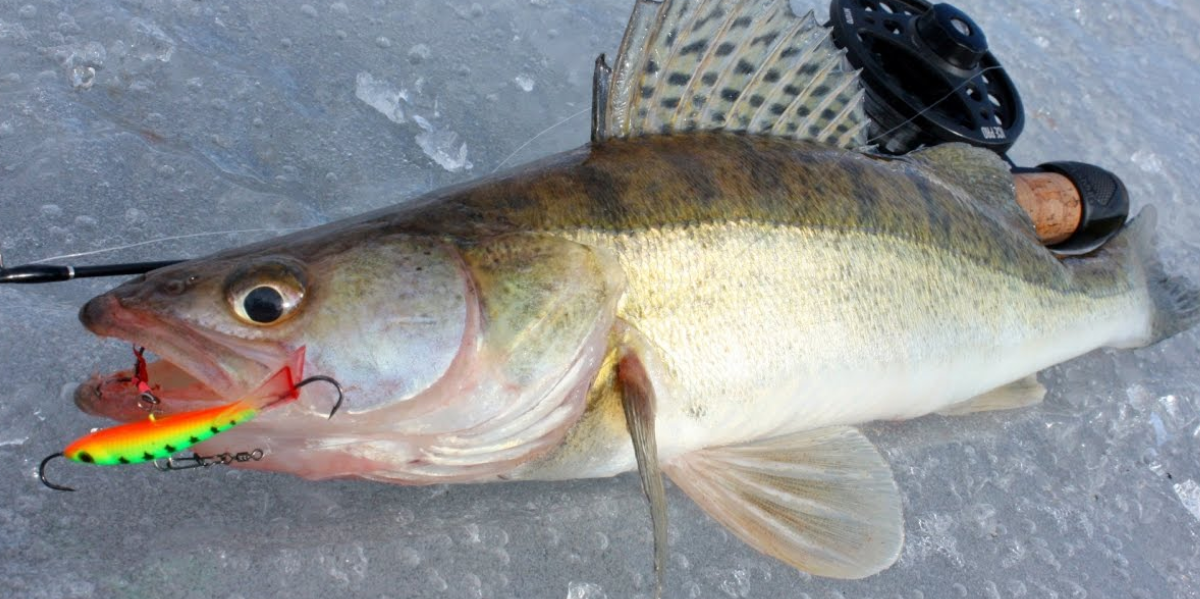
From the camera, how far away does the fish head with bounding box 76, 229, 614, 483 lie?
1323 millimetres

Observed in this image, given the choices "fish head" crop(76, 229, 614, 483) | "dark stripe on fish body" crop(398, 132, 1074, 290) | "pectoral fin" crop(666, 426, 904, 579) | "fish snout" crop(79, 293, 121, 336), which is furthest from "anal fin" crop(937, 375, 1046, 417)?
"fish snout" crop(79, 293, 121, 336)

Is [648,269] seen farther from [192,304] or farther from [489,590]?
[192,304]

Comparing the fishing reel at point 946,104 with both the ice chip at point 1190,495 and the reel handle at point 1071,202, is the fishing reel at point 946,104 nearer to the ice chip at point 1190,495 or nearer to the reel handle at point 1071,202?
the reel handle at point 1071,202

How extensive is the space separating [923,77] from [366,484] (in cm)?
221

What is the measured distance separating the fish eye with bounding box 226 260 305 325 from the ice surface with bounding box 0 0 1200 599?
1.61 feet

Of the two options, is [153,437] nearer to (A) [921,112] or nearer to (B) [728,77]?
(B) [728,77]

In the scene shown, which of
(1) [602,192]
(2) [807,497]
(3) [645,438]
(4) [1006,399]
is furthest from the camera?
(4) [1006,399]

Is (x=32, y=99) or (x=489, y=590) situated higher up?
(x=32, y=99)

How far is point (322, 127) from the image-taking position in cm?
274

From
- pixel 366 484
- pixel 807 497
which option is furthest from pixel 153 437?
pixel 807 497

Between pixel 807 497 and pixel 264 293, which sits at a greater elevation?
pixel 264 293

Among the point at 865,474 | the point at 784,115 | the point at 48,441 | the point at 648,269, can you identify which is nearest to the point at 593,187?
the point at 648,269

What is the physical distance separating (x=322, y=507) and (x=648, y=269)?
0.82 meters

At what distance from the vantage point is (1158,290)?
2.72m
